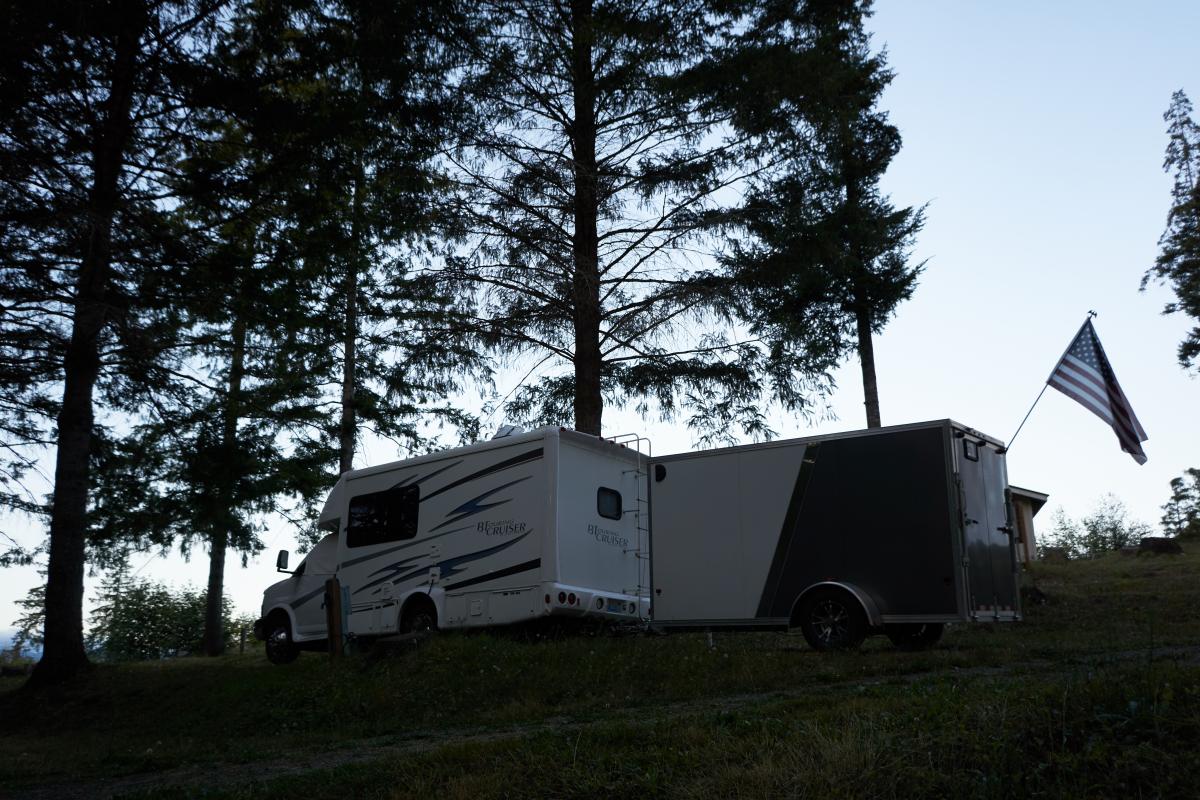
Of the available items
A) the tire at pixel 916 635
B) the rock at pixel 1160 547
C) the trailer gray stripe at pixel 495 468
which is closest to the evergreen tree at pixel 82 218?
the trailer gray stripe at pixel 495 468

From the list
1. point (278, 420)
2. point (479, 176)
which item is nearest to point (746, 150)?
point (479, 176)

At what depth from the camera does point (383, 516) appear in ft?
50.3

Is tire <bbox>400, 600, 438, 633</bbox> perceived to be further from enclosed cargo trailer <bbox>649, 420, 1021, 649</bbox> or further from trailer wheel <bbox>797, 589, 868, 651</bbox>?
trailer wheel <bbox>797, 589, 868, 651</bbox>

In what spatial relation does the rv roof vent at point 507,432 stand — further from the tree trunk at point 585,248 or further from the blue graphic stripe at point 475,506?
the tree trunk at point 585,248

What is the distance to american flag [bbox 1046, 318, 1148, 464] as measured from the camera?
52.2 ft

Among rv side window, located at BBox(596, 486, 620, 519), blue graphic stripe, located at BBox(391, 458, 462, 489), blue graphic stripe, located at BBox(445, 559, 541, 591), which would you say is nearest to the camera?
blue graphic stripe, located at BBox(445, 559, 541, 591)

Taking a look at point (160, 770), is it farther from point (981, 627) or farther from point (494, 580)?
point (981, 627)

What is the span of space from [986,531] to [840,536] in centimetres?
178

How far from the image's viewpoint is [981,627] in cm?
1627

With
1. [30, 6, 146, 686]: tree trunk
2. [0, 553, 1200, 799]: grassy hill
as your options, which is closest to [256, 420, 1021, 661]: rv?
[0, 553, 1200, 799]: grassy hill

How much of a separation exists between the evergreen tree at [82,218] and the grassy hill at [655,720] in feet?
10.4

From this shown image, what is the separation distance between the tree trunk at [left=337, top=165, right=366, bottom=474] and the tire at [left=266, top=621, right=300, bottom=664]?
345 cm

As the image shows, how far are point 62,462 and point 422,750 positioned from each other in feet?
36.2

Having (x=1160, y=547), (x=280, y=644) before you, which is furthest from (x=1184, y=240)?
(x=280, y=644)
